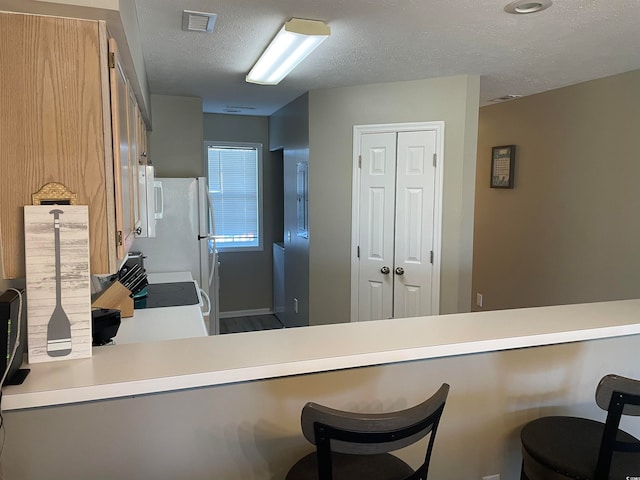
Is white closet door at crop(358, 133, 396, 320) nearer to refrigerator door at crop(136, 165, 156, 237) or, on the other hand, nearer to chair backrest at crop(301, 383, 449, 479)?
refrigerator door at crop(136, 165, 156, 237)

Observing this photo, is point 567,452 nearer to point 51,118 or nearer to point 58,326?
point 58,326

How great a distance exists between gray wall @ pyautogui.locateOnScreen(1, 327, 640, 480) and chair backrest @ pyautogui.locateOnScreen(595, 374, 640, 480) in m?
0.48

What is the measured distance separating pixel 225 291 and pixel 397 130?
10.1 ft

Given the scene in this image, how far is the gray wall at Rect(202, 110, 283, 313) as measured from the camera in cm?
562

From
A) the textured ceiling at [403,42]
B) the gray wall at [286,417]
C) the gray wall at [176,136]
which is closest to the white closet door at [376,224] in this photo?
the textured ceiling at [403,42]

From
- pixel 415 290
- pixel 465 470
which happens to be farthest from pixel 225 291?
pixel 465 470

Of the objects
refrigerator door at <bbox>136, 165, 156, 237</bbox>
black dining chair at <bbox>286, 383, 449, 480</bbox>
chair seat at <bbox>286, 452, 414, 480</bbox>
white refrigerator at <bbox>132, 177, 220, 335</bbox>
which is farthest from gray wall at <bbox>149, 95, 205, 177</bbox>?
black dining chair at <bbox>286, 383, 449, 480</bbox>

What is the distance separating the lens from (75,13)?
4.29ft

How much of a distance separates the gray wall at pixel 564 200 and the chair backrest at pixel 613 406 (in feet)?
7.85

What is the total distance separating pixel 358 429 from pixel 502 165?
413cm

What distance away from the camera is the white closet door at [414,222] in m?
3.69

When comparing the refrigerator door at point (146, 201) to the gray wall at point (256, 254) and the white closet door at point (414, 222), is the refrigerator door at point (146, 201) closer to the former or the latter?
the white closet door at point (414, 222)

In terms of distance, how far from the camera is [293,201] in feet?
15.8

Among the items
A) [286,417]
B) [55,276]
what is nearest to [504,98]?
[286,417]
